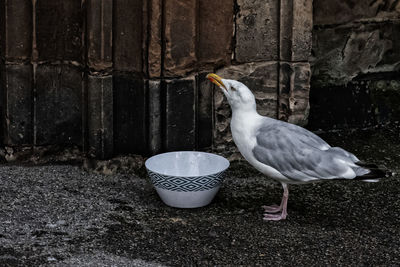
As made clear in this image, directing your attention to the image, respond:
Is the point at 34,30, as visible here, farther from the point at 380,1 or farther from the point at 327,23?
the point at 380,1

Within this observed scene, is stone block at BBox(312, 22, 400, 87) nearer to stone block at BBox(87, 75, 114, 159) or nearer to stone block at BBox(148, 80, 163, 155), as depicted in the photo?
stone block at BBox(148, 80, 163, 155)

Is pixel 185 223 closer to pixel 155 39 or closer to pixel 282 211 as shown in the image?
pixel 282 211

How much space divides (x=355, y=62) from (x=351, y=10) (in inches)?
14.7

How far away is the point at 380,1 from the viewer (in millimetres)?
5172

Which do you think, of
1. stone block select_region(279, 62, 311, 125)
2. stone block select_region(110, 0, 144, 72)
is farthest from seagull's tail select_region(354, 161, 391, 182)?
stone block select_region(110, 0, 144, 72)

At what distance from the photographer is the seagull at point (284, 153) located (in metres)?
3.63

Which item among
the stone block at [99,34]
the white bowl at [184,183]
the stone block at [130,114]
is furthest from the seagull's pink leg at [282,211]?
the stone block at [99,34]

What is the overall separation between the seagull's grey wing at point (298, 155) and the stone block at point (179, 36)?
0.72 metres

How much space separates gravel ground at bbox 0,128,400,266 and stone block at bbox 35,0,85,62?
692mm

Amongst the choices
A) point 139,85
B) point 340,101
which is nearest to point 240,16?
point 139,85

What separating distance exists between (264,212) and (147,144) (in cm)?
89

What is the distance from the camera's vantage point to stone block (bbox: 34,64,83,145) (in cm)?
447

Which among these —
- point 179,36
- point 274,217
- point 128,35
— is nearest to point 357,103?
point 179,36

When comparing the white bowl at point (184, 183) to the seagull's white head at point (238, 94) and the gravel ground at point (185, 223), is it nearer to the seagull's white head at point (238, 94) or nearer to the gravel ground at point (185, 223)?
the gravel ground at point (185, 223)
